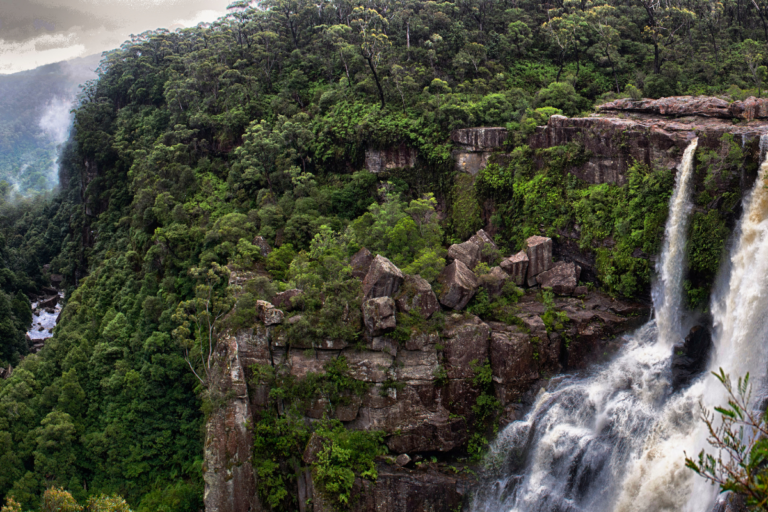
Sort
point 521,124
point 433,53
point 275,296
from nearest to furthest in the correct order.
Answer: point 275,296
point 521,124
point 433,53

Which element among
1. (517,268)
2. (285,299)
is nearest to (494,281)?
(517,268)

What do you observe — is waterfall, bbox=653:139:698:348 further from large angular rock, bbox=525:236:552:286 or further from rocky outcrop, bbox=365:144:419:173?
rocky outcrop, bbox=365:144:419:173

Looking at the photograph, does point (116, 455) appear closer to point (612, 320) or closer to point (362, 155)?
point (362, 155)

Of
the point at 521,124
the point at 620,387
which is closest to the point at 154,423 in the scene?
the point at 620,387

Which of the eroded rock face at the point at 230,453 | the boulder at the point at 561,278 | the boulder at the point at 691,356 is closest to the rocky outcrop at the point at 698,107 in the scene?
the boulder at the point at 561,278

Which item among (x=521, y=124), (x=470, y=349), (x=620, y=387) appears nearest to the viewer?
(x=620, y=387)

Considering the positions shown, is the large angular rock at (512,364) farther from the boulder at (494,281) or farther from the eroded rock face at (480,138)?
the eroded rock face at (480,138)
